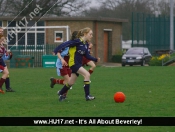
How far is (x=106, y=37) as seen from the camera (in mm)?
49906

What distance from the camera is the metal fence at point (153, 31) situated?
48.1 m

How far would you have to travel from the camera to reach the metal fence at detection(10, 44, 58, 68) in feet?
135

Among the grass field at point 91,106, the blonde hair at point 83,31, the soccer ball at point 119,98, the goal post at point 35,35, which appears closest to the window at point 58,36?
the goal post at point 35,35

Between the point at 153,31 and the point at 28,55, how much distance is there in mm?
12451

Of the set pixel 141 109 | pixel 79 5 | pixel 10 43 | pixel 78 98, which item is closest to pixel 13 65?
pixel 10 43

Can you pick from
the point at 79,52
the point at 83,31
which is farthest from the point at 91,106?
the point at 83,31

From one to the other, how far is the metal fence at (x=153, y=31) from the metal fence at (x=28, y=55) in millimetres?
9275

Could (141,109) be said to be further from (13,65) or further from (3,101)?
(13,65)

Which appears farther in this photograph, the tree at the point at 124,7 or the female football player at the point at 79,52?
the tree at the point at 124,7

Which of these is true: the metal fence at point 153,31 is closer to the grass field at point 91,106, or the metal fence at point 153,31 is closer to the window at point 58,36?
the window at point 58,36

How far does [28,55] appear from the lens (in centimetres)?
4153

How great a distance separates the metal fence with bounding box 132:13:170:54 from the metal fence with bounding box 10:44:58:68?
9.28m

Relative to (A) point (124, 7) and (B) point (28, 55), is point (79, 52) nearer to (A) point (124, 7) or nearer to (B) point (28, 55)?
(B) point (28, 55)

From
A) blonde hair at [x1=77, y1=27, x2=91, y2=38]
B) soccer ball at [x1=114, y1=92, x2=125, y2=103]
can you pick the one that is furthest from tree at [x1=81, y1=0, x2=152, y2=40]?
soccer ball at [x1=114, y1=92, x2=125, y2=103]
